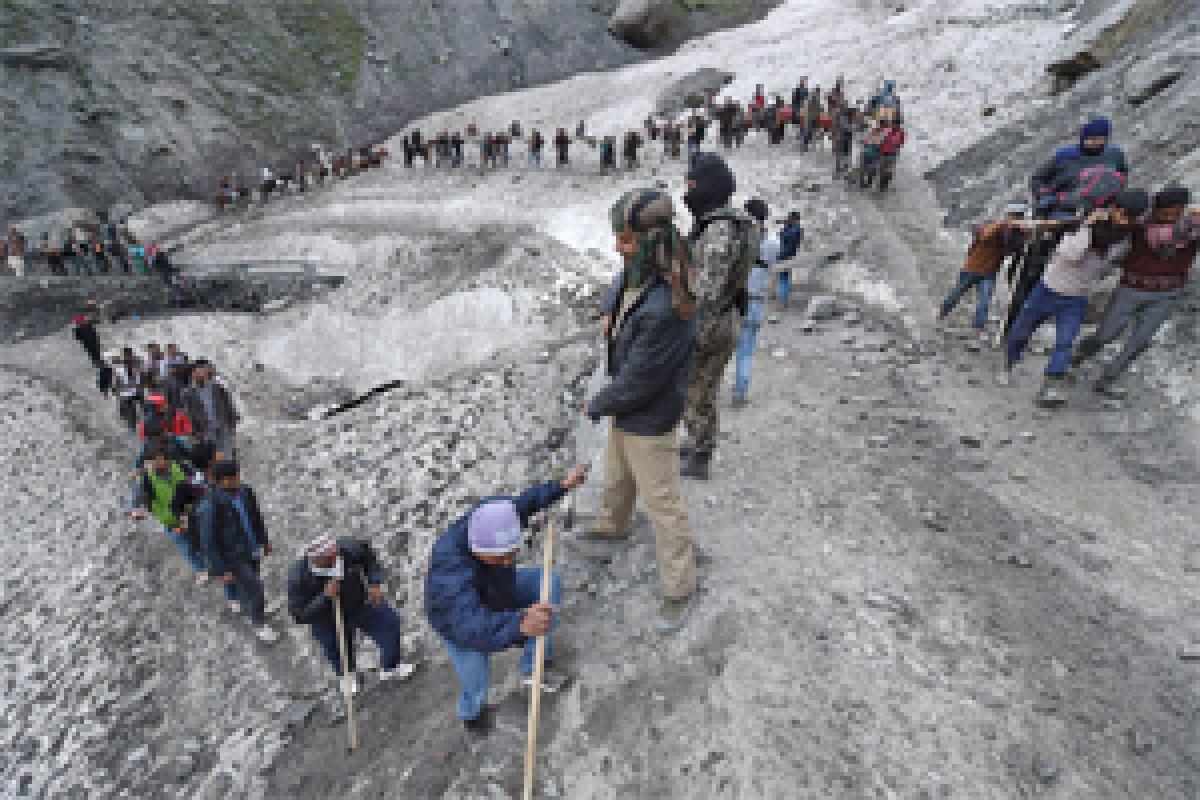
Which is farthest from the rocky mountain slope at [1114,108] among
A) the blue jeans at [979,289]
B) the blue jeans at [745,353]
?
the blue jeans at [745,353]

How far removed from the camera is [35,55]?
2719 cm

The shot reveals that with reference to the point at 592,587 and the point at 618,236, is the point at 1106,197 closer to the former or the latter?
the point at 618,236

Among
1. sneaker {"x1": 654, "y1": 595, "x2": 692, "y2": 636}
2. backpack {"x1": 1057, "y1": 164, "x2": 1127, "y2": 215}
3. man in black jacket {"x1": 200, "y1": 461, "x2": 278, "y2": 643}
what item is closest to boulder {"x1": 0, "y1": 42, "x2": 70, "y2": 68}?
man in black jacket {"x1": 200, "y1": 461, "x2": 278, "y2": 643}

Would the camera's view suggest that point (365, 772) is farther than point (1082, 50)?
No

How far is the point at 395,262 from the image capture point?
60.1 ft

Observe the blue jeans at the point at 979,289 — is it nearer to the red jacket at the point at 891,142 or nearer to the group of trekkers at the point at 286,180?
the red jacket at the point at 891,142

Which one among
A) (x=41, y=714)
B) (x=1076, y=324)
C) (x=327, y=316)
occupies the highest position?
(x=1076, y=324)

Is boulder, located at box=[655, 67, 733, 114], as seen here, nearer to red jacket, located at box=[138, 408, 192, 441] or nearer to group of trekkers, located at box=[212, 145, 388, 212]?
group of trekkers, located at box=[212, 145, 388, 212]

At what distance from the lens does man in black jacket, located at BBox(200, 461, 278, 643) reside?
6371 millimetres

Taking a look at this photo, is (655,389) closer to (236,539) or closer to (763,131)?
(236,539)

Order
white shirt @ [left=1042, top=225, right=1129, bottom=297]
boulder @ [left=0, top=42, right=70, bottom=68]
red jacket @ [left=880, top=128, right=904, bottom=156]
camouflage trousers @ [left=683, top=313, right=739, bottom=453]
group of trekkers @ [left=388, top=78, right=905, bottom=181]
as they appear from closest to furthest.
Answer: camouflage trousers @ [left=683, top=313, right=739, bottom=453], white shirt @ [left=1042, top=225, right=1129, bottom=297], red jacket @ [left=880, top=128, right=904, bottom=156], group of trekkers @ [left=388, top=78, right=905, bottom=181], boulder @ [left=0, top=42, right=70, bottom=68]

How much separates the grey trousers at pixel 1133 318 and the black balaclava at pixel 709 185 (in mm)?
5031

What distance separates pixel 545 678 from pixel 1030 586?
375 centimetres

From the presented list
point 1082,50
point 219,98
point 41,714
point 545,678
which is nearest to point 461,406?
point 41,714
